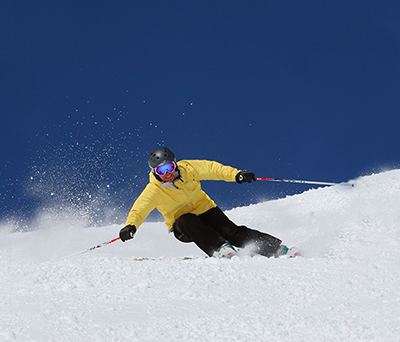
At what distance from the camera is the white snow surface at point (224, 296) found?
212 centimetres

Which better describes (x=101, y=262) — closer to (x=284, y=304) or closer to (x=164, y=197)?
(x=164, y=197)

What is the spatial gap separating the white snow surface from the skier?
1.89 ft

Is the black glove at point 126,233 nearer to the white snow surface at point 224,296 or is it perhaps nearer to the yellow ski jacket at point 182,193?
the yellow ski jacket at point 182,193

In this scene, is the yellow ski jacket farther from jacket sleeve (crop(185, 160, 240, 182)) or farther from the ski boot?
the ski boot

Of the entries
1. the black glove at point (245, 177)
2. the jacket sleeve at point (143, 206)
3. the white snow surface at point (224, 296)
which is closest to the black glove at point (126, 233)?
the jacket sleeve at point (143, 206)

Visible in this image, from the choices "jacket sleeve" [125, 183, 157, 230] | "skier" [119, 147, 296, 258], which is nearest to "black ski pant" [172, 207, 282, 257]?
"skier" [119, 147, 296, 258]

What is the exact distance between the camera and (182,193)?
463 centimetres

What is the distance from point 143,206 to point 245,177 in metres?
1.25

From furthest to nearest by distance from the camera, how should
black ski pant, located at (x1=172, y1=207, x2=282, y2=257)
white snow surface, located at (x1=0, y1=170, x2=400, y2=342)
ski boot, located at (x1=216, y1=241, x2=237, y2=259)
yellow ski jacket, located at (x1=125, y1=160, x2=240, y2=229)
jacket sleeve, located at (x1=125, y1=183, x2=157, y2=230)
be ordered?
yellow ski jacket, located at (x1=125, y1=160, x2=240, y2=229) → jacket sleeve, located at (x1=125, y1=183, x2=157, y2=230) → black ski pant, located at (x1=172, y1=207, x2=282, y2=257) → ski boot, located at (x1=216, y1=241, x2=237, y2=259) → white snow surface, located at (x1=0, y1=170, x2=400, y2=342)

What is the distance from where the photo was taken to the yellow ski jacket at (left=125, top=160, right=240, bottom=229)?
4.56 metres

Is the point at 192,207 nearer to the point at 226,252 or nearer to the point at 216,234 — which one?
the point at 216,234

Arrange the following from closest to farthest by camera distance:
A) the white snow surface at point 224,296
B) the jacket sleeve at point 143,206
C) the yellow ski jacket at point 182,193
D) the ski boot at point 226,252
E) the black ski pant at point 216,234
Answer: the white snow surface at point 224,296
the ski boot at point 226,252
the black ski pant at point 216,234
the jacket sleeve at point 143,206
the yellow ski jacket at point 182,193

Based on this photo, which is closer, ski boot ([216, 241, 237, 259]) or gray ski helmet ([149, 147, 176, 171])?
ski boot ([216, 241, 237, 259])

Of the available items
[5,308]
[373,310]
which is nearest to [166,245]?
[5,308]
